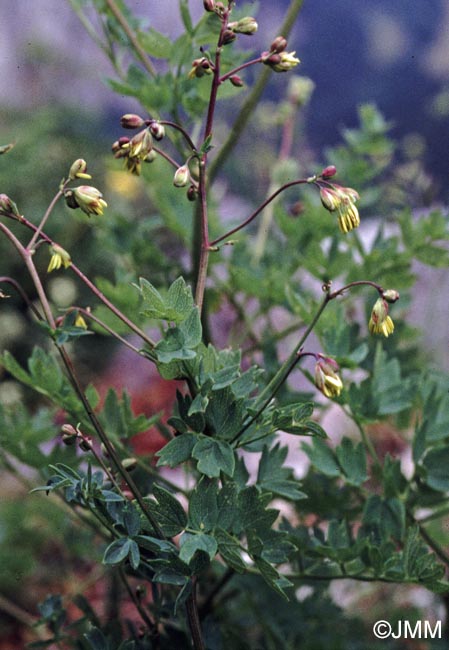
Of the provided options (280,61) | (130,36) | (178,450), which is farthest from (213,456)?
(130,36)

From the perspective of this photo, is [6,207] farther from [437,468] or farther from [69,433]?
[437,468]

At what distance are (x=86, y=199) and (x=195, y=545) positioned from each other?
0.19m

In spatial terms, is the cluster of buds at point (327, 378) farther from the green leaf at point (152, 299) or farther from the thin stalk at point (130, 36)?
the thin stalk at point (130, 36)

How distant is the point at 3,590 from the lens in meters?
1.10

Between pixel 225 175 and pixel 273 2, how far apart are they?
532mm

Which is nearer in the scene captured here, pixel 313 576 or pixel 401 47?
pixel 313 576

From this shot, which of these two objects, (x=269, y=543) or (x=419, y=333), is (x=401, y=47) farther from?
(x=269, y=543)

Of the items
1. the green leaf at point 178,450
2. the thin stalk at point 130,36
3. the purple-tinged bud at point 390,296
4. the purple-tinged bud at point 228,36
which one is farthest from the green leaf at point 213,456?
the thin stalk at point 130,36

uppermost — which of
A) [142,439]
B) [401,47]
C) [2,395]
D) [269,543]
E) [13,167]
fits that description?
[269,543]

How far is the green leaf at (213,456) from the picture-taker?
384 mm

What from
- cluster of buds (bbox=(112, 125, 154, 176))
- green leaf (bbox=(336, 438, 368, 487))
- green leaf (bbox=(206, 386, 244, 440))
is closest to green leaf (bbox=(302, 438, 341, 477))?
green leaf (bbox=(336, 438, 368, 487))

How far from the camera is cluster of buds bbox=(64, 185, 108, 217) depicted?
394 mm

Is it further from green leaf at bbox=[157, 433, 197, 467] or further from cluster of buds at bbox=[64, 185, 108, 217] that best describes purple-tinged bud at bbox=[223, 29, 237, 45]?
green leaf at bbox=[157, 433, 197, 467]

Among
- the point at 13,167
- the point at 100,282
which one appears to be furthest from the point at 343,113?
the point at 100,282
